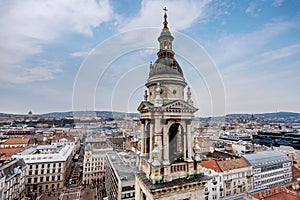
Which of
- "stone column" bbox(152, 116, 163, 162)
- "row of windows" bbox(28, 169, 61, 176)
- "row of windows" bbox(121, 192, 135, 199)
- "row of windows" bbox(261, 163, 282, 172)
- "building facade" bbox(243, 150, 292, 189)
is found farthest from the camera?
"row of windows" bbox(28, 169, 61, 176)

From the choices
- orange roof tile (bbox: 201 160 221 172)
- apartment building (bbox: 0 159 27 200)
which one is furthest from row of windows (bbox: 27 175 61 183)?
orange roof tile (bbox: 201 160 221 172)

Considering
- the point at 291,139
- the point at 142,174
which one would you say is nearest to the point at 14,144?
the point at 142,174

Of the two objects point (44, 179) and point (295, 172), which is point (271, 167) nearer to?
point (295, 172)

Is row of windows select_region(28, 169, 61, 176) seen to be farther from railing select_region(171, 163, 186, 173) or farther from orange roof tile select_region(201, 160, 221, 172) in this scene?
railing select_region(171, 163, 186, 173)

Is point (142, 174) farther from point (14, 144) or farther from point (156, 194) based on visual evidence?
point (14, 144)

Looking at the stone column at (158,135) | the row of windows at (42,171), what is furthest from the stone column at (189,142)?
the row of windows at (42,171)

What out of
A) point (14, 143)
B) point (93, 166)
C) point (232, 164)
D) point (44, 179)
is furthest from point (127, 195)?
point (14, 143)
